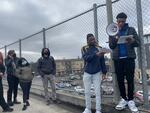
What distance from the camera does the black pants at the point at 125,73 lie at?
7027 mm

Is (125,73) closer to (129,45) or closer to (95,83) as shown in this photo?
(129,45)

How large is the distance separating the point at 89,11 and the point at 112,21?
1245 mm

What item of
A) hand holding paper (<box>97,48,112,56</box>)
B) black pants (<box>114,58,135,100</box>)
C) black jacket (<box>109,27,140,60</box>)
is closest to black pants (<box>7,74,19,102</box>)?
hand holding paper (<box>97,48,112,56</box>)

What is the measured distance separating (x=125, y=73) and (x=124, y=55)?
1.09 feet

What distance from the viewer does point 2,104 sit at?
33.2 ft

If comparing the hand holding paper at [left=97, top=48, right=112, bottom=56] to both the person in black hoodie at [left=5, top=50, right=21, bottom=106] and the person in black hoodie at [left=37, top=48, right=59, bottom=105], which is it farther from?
the person in black hoodie at [left=5, top=50, right=21, bottom=106]

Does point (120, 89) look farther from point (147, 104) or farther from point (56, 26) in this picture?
point (56, 26)

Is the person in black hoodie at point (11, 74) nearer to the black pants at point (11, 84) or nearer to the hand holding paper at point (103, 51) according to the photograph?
the black pants at point (11, 84)

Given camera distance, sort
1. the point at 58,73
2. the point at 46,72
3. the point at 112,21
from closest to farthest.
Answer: the point at 112,21 → the point at 46,72 → the point at 58,73

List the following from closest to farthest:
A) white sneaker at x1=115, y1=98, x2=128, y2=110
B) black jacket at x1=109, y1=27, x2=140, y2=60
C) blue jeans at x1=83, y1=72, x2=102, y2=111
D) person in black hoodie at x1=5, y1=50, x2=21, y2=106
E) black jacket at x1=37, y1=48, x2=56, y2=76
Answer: black jacket at x1=109, y1=27, x2=140, y2=60 → white sneaker at x1=115, y1=98, x2=128, y2=110 → blue jeans at x1=83, y1=72, x2=102, y2=111 → black jacket at x1=37, y1=48, x2=56, y2=76 → person in black hoodie at x1=5, y1=50, x2=21, y2=106

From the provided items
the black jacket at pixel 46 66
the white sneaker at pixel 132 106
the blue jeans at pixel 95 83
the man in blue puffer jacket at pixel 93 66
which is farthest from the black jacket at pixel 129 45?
the black jacket at pixel 46 66

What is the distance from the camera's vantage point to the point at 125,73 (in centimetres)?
714

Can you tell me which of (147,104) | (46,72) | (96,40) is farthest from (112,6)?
(46,72)

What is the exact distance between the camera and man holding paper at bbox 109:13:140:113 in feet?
22.5
